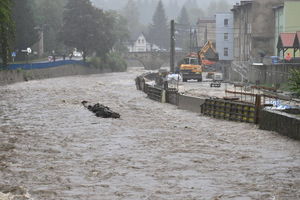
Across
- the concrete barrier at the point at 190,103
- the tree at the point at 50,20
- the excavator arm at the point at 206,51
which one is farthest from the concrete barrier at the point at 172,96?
the tree at the point at 50,20

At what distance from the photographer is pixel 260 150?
28.3m

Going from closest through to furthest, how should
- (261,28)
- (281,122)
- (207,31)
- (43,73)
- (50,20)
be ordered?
(281,122) → (43,73) → (261,28) → (50,20) → (207,31)

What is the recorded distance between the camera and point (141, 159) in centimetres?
2539

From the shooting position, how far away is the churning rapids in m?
19.9

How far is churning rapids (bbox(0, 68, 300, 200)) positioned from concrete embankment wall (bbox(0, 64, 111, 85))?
4066cm

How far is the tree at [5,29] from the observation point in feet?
162

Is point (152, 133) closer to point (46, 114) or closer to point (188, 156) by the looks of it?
point (188, 156)

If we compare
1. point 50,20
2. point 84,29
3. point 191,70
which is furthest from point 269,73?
point 50,20

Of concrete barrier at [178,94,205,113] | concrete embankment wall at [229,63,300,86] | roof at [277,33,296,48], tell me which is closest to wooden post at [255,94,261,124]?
concrete barrier at [178,94,205,113]

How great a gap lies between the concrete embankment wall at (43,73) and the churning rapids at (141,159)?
40.7 m

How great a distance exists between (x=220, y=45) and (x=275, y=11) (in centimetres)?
2323

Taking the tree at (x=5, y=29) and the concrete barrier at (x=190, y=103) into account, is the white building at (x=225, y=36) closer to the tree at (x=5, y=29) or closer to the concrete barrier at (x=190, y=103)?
the concrete barrier at (x=190, y=103)

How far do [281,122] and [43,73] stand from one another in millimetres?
72582

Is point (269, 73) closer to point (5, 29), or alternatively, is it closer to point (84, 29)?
point (5, 29)
